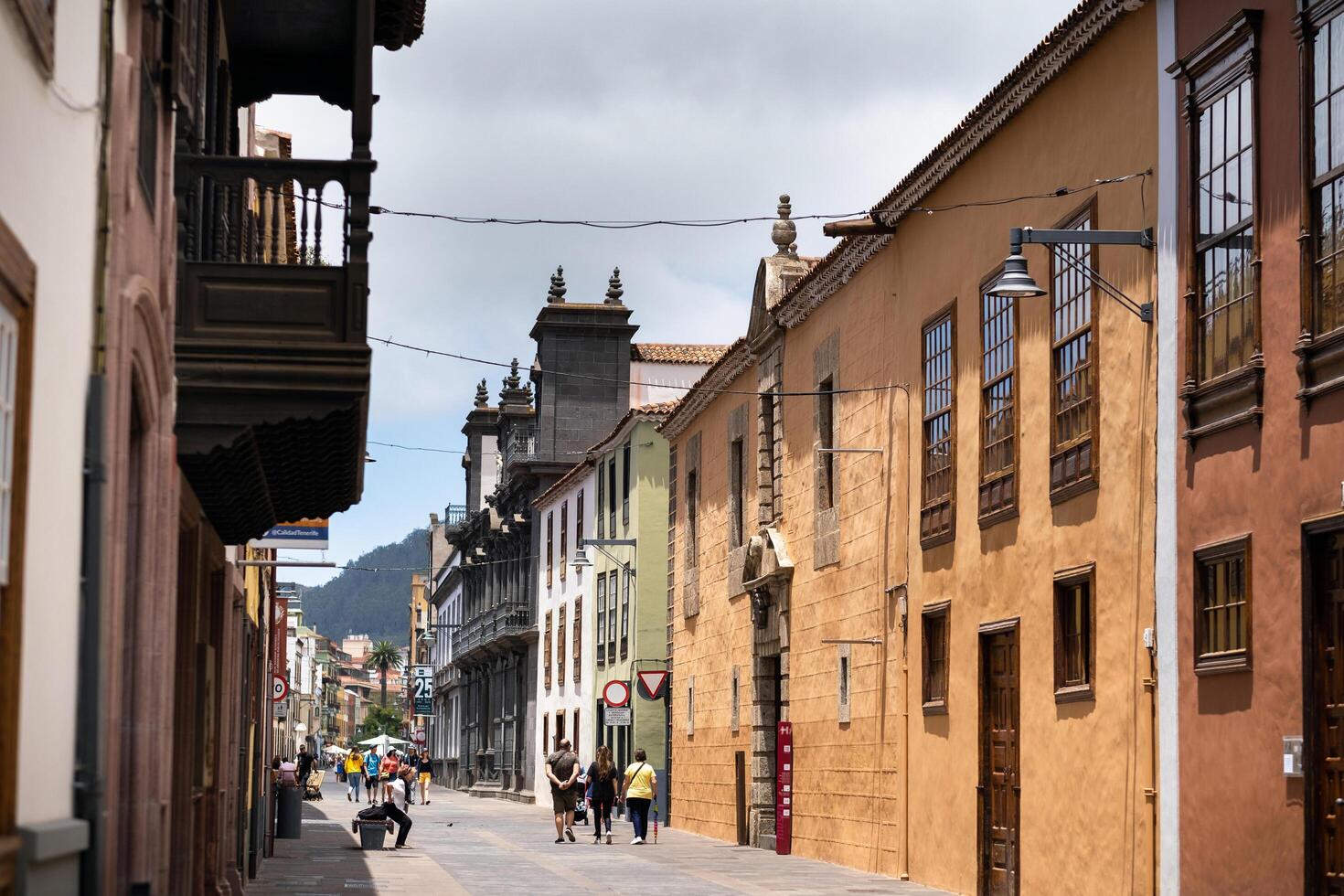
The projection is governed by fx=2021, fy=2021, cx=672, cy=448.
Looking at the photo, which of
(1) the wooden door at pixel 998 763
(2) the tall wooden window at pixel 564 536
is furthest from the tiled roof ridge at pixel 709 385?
(2) the tall wooden window at pixel 564 536

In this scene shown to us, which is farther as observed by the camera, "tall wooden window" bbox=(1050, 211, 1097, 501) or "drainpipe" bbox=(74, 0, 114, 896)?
"tall wooden window" bbox=(1050, 211, 1097, 501)

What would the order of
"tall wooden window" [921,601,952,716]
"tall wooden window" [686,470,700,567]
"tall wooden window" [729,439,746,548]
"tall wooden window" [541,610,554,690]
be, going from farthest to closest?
"tall wooden window" [541,610,554,690], "tall wooden window" [686,470,700,567], "tall wooden window" [729,439,746,548], "tall wooden window" [921,601,952,716]

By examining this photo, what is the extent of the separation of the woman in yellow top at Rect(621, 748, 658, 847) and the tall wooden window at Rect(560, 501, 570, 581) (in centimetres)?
2301

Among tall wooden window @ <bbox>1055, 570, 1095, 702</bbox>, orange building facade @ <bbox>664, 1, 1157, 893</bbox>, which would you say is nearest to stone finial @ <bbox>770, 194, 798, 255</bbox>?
orange building facade @ <bbox>664, 1, 1157, 893</bbox>

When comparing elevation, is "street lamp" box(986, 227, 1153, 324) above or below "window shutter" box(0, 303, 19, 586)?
above

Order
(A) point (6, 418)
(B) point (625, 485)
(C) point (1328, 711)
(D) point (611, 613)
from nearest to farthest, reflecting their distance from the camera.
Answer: (A) point (6, 418) < (C) point (1328, 711) < (B) point (625, 485) < (D) point (611, 613)

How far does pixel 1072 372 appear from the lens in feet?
60.8

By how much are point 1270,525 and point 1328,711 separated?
144 cm

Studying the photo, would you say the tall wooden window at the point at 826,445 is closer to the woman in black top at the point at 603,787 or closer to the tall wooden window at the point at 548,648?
the woman in black top at the point at 603,787

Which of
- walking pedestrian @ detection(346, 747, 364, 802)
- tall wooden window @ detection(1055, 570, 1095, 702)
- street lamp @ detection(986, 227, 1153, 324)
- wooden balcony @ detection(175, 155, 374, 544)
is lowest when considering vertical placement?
walking pedestrian @ detection(346, 747, 364, 802)

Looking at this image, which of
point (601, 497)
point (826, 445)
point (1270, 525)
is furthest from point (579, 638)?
point (1270, 525)

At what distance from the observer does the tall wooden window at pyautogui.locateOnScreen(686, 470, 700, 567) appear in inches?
1503

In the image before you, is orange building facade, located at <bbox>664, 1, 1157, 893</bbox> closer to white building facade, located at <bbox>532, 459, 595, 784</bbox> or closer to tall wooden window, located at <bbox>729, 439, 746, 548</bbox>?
tall wooden window, located at <bbox>729, 439, 746, 548</bbox>

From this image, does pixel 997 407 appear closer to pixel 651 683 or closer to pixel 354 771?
pixel 651 683
